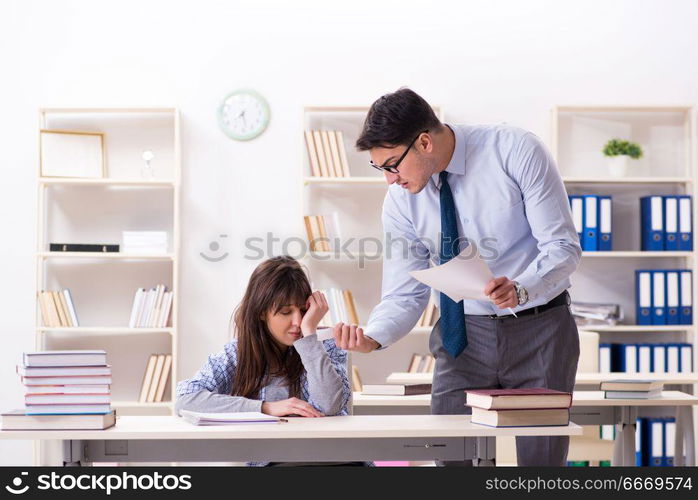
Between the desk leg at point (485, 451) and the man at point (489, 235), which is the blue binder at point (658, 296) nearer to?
the man at point (489, 235)

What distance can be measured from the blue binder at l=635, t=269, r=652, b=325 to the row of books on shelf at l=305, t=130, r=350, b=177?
5.41ft

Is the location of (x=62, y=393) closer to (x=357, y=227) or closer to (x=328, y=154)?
(x=328, y=154)

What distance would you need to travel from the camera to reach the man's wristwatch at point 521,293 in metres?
2.09

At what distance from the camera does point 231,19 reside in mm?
4969

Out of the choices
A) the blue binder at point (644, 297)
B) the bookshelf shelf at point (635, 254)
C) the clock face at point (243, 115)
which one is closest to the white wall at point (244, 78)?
the clock face at point (243, 115)

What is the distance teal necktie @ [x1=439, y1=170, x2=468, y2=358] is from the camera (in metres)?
2.32

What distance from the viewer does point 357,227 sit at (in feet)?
16.3

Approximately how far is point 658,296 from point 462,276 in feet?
10.3

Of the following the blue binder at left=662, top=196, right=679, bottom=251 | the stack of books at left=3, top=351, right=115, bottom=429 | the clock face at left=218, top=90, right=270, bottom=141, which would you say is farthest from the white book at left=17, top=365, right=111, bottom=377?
the blue binder at left=662, top=196, right=679, bottom=251

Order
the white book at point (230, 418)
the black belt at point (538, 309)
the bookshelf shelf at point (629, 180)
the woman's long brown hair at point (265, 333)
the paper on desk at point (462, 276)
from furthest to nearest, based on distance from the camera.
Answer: the bookshelf shelf at point (629, 180)
the woman's long brown hair at point (265, 333)
the black belt at point (538, 309)
the white book at point (230, 418)
the paper on desk at point (462, 276)

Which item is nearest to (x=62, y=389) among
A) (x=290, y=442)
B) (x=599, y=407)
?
(x=290, y=442)

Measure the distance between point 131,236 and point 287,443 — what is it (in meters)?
2.83

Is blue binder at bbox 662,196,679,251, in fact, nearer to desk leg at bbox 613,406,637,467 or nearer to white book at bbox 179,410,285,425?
desk leg at bbox 613,406,637,467

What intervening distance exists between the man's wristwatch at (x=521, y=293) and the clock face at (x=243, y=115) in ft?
10.0
